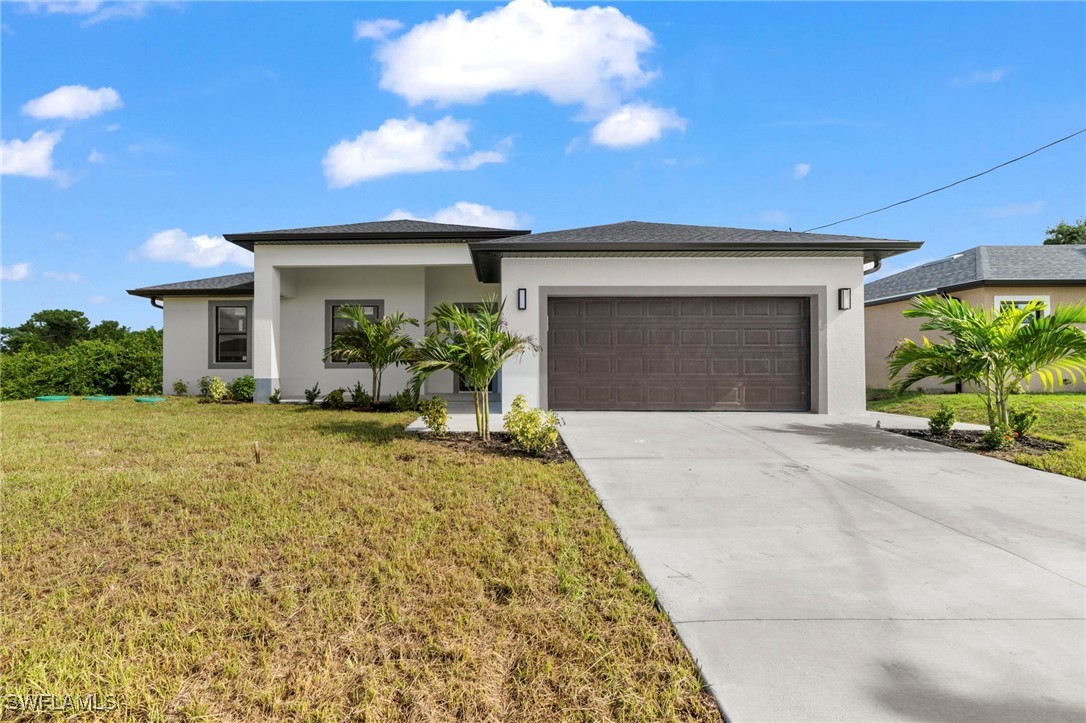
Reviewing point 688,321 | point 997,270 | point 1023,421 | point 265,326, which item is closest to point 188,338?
point 265,326

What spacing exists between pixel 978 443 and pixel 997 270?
11.7m

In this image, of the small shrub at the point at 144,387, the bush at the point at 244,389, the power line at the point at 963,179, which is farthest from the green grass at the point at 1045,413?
the small shrub at the point at 144,387

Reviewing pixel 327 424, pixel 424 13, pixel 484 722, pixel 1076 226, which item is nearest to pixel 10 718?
pixel 484 722

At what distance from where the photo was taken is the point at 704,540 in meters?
3.60

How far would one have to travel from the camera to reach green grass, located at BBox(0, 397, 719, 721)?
2006 mm

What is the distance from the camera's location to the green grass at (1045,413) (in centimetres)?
584

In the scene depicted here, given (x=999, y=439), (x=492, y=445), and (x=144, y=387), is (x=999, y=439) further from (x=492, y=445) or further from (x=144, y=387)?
(x=144, y=387)

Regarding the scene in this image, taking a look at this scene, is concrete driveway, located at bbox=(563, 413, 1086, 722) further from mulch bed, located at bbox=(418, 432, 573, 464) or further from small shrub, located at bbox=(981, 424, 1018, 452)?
small shrub, located at bbox=(981, 424, 1018, 452)

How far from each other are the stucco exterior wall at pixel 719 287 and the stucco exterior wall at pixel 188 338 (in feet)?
30.5

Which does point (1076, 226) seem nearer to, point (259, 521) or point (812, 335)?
point (812, 335)

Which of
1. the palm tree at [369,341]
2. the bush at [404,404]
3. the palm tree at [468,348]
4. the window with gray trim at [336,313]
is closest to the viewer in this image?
the palm tree at [468,348]

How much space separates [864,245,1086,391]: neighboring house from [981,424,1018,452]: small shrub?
769cm

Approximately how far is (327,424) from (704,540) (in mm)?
7184

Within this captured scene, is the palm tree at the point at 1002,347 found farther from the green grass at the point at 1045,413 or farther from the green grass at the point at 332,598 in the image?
the green grass at the point at 332,598
